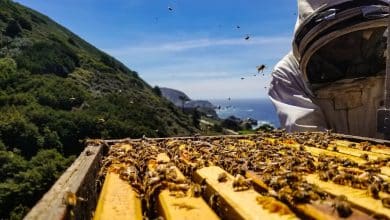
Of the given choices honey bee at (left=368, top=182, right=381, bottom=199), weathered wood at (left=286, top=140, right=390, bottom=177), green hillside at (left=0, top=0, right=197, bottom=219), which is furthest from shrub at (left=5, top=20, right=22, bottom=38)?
honey bee at (left=368, top=182, right=381, bottom=199)

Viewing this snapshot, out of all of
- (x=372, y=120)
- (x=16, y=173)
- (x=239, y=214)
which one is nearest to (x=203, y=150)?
(x=239, y=214)

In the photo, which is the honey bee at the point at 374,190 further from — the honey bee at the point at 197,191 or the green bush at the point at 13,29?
the green bush at the point at 13,29

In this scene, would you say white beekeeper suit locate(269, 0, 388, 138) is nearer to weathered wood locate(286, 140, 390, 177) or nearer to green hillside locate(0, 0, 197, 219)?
weathered wood locate(286, 140, 390, 177)

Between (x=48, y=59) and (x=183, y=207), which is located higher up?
(x=48, y=59)

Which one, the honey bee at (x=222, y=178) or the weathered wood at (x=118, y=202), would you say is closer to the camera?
the weathered wood at (x=118, y=202)

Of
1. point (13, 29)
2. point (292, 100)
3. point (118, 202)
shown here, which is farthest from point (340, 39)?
point (13, 29)

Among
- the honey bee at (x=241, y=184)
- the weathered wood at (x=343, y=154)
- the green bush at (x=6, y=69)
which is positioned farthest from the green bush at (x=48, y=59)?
the honey bee at (x=241, y=184)

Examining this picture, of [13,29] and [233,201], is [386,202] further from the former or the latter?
[13,29]
